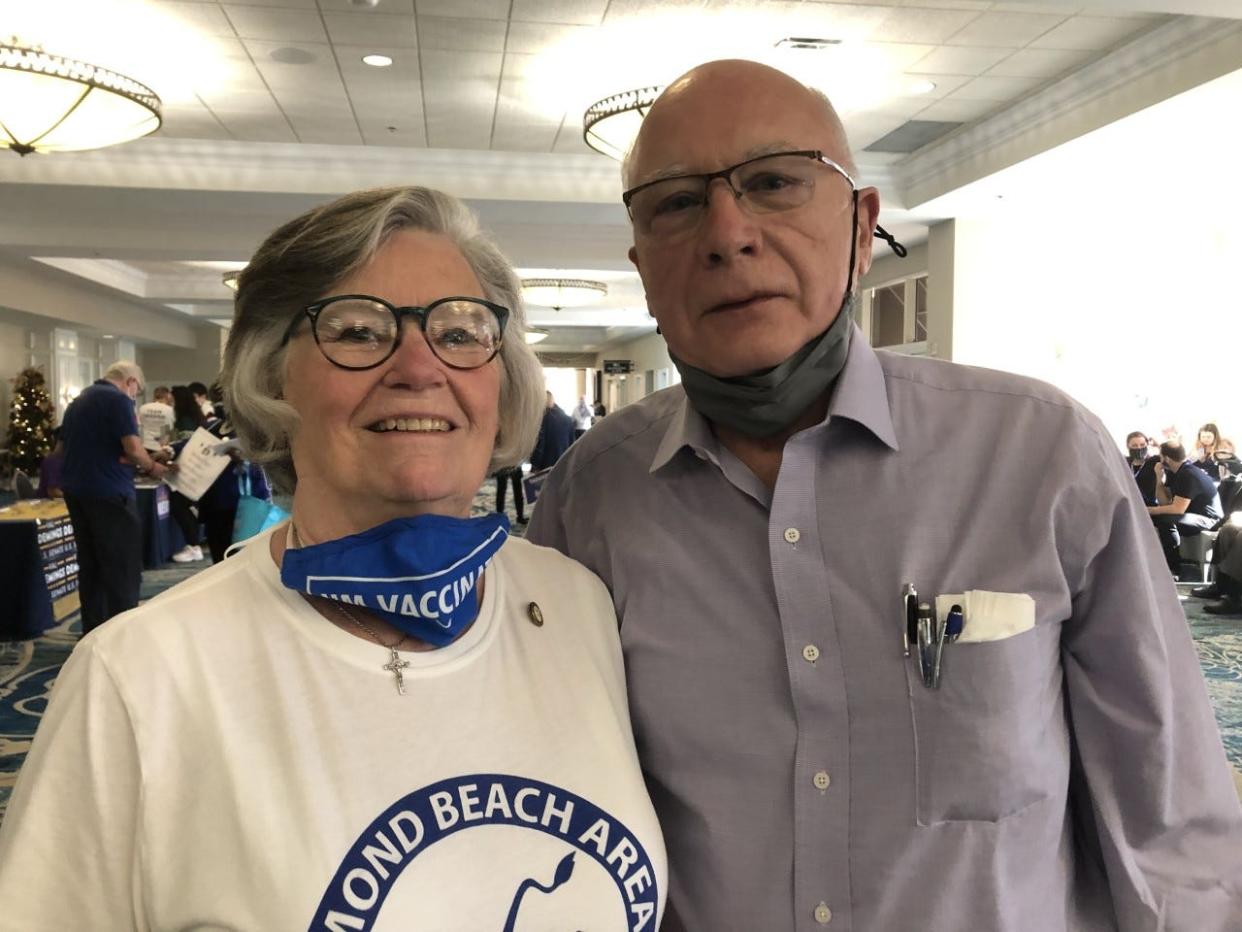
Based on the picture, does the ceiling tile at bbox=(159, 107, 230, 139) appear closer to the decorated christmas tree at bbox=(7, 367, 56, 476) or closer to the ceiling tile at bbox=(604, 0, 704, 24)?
the ceiling tile at bbox=(604, 0, 704, 24)

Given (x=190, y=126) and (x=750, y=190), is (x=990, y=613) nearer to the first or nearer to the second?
(x=750, y=190)

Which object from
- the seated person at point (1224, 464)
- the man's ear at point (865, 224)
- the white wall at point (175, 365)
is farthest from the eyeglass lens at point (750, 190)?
the white wall at point (175, 365)

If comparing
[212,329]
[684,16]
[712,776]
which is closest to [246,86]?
[684,16]

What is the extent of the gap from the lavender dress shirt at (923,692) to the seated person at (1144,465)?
7448 mm

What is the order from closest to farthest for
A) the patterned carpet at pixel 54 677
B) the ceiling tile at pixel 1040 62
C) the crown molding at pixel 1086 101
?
the patterned carpet at pixel 54 677
the crown molding at pixel 1086 101
the ceiling tile at pixel 1040 62

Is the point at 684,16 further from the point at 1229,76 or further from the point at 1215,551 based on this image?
the point at 1215,551

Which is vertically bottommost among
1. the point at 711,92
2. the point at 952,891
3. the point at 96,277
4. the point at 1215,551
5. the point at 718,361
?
the point at 1215,551

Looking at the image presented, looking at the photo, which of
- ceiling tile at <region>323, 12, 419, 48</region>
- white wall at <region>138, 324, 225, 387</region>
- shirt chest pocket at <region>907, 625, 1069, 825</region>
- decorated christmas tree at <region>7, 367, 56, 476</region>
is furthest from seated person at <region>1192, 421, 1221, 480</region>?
white wall at <region>138, 324, 225, 387</region>

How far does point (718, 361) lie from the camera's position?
1.36 m

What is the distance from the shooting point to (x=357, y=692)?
1.10 m

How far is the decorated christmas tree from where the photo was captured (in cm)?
1527

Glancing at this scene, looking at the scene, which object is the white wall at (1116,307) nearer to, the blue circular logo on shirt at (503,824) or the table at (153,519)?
the table at (153,519)

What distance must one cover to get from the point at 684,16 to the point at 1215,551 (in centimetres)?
563

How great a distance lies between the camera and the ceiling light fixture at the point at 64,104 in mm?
5488
